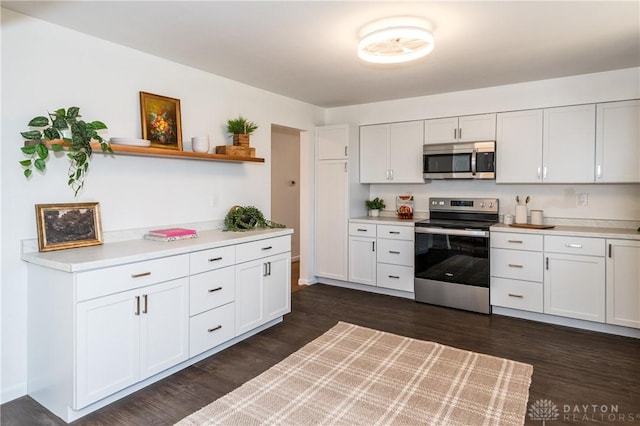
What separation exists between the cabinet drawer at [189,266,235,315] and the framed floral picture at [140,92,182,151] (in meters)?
1.10

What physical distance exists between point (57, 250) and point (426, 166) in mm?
3622

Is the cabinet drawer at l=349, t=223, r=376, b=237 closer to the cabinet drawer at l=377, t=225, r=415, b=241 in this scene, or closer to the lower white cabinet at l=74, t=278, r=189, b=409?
the cabinet drawer at l=377, t=225, r=415, b=241

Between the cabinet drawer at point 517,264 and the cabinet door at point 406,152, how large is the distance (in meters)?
1.25

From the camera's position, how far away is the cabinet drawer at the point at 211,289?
2699mm

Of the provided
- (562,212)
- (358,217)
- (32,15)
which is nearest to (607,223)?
(562,212)

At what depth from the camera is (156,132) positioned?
3.01m

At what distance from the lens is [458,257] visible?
396cm

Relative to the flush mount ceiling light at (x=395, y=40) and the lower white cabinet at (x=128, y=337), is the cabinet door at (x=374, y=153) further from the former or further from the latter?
the lower white cabinet at (x=128, y=337)

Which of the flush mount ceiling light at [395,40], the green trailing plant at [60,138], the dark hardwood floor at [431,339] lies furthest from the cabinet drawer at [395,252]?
the green trailing plant at [60,138]

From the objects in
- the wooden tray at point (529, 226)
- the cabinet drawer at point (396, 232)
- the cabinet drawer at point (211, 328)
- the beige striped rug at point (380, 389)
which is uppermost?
the wooden tray at point (529, 226)

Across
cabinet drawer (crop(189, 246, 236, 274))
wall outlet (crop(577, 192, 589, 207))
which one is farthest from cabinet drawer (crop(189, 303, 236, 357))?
wall outlet (crop(577, 192, 589, 207))

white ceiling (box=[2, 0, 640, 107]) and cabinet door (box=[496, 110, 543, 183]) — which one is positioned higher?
white ceiling (box=[2, 0, 640, 107])

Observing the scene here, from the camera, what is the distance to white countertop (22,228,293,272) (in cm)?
207

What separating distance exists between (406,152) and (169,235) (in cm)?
295
